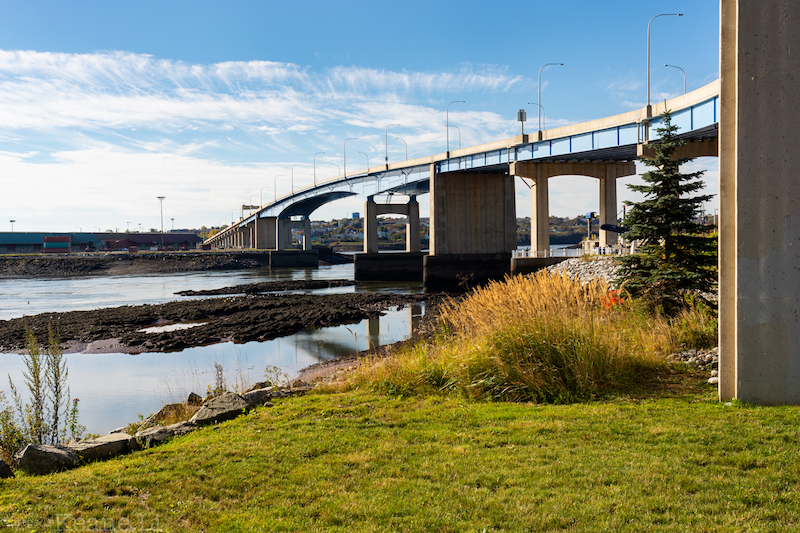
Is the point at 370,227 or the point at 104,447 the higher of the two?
the point at 370,227

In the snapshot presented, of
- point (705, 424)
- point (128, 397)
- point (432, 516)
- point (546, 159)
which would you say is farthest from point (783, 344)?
point (546, 159)

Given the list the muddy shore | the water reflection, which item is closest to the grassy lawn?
the water reflection

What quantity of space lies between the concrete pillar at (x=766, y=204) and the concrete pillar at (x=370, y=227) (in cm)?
5745

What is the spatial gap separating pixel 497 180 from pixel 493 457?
48257 mm

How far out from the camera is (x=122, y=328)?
85.0 ft

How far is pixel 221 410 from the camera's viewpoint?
7594 millimetres

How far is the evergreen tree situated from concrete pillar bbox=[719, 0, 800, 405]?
618cm

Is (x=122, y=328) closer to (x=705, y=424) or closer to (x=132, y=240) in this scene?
(x=705, y=424)

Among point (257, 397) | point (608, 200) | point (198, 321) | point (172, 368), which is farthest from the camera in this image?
point (608, 200)

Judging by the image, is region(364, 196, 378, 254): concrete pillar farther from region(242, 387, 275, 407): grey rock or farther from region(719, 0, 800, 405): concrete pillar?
region(719, 0, 800, 405): concrete pillar

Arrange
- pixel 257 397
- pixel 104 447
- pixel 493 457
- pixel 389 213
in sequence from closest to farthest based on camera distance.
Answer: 1. pixel 493 457
2. pixel 104 447
3. pixel 257 397
4. pixel 389 213

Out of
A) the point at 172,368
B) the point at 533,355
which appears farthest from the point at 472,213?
the point at 533,355

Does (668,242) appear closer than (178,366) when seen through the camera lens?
Yes

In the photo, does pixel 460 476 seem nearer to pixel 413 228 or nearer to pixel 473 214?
pixel 473 214
